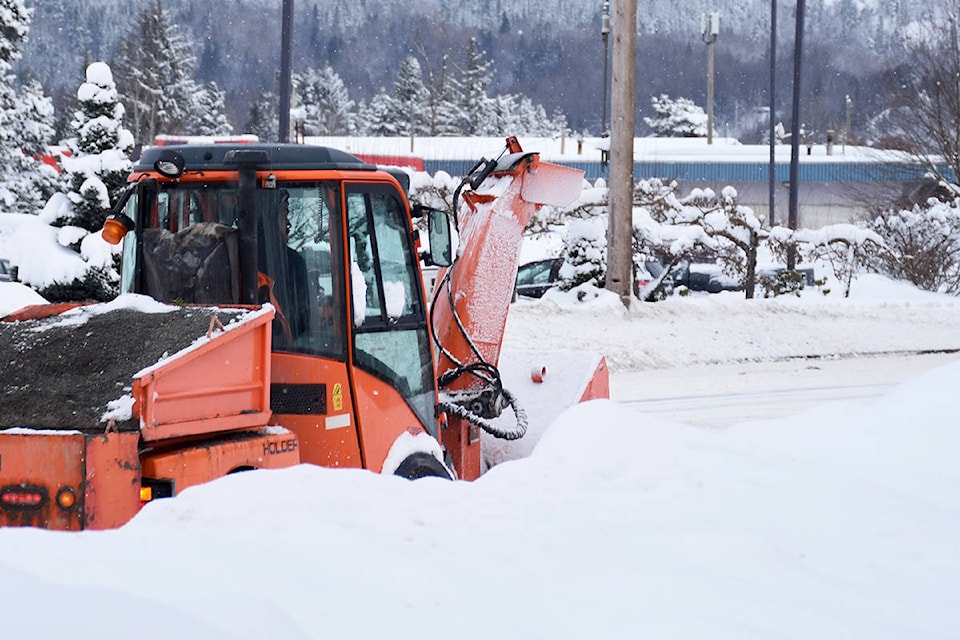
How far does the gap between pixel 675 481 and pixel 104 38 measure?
18434cm

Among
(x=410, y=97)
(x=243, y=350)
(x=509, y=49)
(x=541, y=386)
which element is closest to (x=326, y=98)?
(x=410, y=97)

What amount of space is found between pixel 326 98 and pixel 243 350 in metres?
96.5

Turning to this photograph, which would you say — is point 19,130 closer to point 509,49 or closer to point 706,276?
point 706,276

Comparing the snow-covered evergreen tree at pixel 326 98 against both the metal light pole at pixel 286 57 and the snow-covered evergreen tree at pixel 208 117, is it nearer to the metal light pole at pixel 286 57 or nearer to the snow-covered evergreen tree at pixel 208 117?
the snow-covered evergreen tree at pixel 208 117

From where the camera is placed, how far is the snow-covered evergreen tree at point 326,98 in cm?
9294

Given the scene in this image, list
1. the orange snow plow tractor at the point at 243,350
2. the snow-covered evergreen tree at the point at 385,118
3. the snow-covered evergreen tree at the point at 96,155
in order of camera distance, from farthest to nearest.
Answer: the snow-covered evergreen tree at the point at 385,118
the snow-covered evergreen tree at the point at 96,155
the orange snow plow tractor at the point at 243,350

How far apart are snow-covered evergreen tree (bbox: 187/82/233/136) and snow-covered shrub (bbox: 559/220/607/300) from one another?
53859mm

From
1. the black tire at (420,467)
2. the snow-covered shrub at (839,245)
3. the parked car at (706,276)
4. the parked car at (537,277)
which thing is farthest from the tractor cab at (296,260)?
the parked car at (706,276)

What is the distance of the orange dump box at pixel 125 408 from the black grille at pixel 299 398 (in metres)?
0.38

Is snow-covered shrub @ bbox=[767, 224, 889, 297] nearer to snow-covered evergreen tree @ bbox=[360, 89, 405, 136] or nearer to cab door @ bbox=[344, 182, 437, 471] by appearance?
cab door @ bbox=[344, 182, 437, 471]

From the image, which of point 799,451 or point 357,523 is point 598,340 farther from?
point 357,523

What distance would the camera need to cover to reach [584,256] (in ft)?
63.6

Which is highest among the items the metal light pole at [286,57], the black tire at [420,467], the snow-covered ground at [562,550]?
the metal light pole at [286,57]

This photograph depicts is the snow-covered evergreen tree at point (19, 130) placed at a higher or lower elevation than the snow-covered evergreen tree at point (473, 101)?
lower
